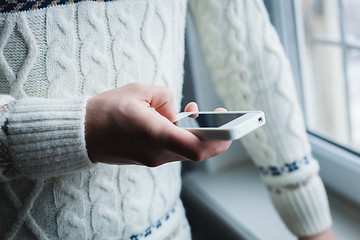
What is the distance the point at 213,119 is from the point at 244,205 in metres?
0.52

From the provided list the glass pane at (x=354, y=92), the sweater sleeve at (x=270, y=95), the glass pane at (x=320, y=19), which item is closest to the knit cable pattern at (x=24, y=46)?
the sweater sleeve at (x=270, y=95)

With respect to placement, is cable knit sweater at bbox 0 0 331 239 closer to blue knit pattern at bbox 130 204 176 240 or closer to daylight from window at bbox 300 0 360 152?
blue knit pattern at bbox 130 204 176 240

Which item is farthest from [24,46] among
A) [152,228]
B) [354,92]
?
[354,92]

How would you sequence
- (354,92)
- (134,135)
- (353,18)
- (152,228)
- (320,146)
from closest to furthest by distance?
(134,135), (152,228), (320,146), (353,18), (354,92)

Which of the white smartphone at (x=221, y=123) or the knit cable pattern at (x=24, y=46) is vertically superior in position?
the knit cable pattern at (x=24, y=46)

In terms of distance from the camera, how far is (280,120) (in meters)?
0.60

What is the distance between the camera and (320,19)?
4.21 feet

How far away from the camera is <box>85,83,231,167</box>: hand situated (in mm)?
354

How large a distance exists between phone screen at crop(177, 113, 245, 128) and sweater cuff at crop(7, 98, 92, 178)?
116 millimetres

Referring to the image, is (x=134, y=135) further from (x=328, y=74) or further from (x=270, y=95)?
(x=328, y=74)

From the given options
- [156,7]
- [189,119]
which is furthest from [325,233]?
[156,7]

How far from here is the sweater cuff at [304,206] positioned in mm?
593

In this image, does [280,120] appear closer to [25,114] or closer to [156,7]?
[156,7]

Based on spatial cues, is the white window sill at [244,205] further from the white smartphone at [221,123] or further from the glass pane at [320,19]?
the glass pane at [320,19]
